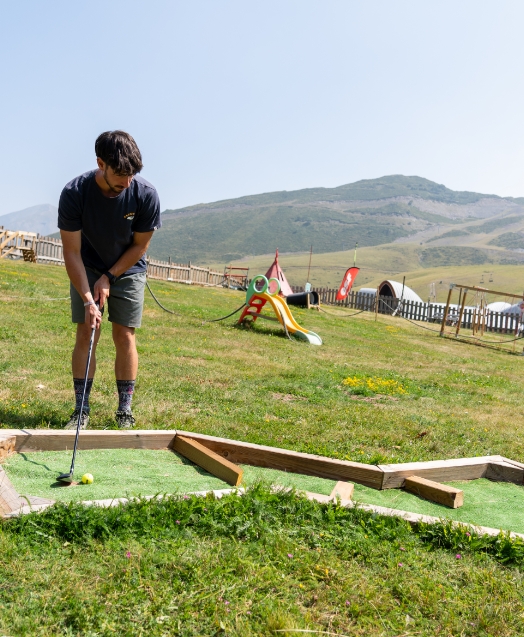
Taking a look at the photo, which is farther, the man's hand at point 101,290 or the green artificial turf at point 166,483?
the man's hand at point 101,290

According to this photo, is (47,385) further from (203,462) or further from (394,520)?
(394,520)

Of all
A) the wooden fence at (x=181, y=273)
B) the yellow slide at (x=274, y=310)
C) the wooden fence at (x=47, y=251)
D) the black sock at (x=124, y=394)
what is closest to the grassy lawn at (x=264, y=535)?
the black sock at (x=124, y=394)

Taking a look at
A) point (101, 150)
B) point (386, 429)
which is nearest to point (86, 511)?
point (101, 150)

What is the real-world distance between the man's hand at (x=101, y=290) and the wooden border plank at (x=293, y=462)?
1167mm

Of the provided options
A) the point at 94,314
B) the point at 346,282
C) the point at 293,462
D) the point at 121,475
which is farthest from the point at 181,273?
the point at 121,475

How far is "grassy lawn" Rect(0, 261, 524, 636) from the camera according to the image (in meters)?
2.38

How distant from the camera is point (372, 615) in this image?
8.14 ft

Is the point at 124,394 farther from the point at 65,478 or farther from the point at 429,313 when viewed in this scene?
the point at 429,313

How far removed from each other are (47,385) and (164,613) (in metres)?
4.20

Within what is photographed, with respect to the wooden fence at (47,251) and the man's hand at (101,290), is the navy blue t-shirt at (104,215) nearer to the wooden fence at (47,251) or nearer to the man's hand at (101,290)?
the man's hand at (101,290)

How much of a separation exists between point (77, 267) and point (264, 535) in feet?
8.01

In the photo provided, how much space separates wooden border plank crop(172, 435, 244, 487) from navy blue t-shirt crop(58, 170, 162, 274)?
1517 millimetres

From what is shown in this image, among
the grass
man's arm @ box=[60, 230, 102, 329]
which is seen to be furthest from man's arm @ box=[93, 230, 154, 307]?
the grass

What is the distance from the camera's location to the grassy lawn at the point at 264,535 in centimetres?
238
